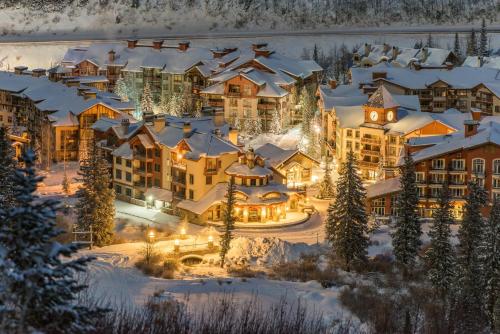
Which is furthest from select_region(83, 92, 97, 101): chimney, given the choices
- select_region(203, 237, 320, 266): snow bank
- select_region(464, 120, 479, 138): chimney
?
select_region(464, 120, 479, 138): chimney

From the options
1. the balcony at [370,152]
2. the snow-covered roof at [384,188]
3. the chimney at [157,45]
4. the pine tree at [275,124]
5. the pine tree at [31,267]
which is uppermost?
the chimney at [157,45]

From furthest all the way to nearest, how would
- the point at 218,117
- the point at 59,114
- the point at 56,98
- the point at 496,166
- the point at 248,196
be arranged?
the point at 56,98, the point at 59,114, the point at 218,117, the point at 496,166, the point at 248,196

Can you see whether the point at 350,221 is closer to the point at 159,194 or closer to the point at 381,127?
the point at 159,194

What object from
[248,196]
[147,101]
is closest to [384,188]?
[248,196]

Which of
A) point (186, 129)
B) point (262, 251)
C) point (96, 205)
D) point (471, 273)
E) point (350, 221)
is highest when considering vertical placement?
point (186, 129)

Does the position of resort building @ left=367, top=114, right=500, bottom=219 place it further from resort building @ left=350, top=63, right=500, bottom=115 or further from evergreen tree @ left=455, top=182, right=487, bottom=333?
resort building @ left=350, top=63, right=500, bottom=115

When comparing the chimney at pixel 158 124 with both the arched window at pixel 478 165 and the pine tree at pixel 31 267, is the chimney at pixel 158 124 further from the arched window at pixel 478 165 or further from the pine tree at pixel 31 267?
the pine tree at pixel 31 267

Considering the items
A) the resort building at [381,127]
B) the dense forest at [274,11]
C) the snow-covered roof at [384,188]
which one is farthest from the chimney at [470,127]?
the dense forest at [274,11]
